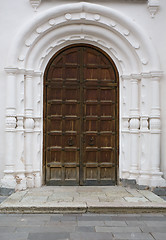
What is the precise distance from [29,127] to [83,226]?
2924mm

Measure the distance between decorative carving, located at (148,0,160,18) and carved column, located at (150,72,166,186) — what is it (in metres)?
1.42

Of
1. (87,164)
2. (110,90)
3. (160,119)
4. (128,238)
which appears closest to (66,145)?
(87,164)

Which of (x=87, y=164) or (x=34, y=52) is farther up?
(x=34, y=52)

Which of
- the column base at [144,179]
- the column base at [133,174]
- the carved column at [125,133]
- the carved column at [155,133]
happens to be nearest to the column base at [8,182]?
the carved column at [125,133]

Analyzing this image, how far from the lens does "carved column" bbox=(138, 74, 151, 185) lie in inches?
274

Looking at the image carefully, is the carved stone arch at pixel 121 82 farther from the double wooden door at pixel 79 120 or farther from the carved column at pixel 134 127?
the double wooden door at pixel 79 120

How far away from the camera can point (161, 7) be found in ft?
23.4

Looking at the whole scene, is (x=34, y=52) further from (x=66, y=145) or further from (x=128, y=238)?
(x=128, y=238)

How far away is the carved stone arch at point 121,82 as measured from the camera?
6.84 meters

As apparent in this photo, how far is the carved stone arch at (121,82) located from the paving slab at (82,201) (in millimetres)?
538

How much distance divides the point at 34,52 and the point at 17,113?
1432 mm

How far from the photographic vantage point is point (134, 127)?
7117mm

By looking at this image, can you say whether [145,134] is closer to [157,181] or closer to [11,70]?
[157,181]

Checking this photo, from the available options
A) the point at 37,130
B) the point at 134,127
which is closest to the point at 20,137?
the point at 37,130
